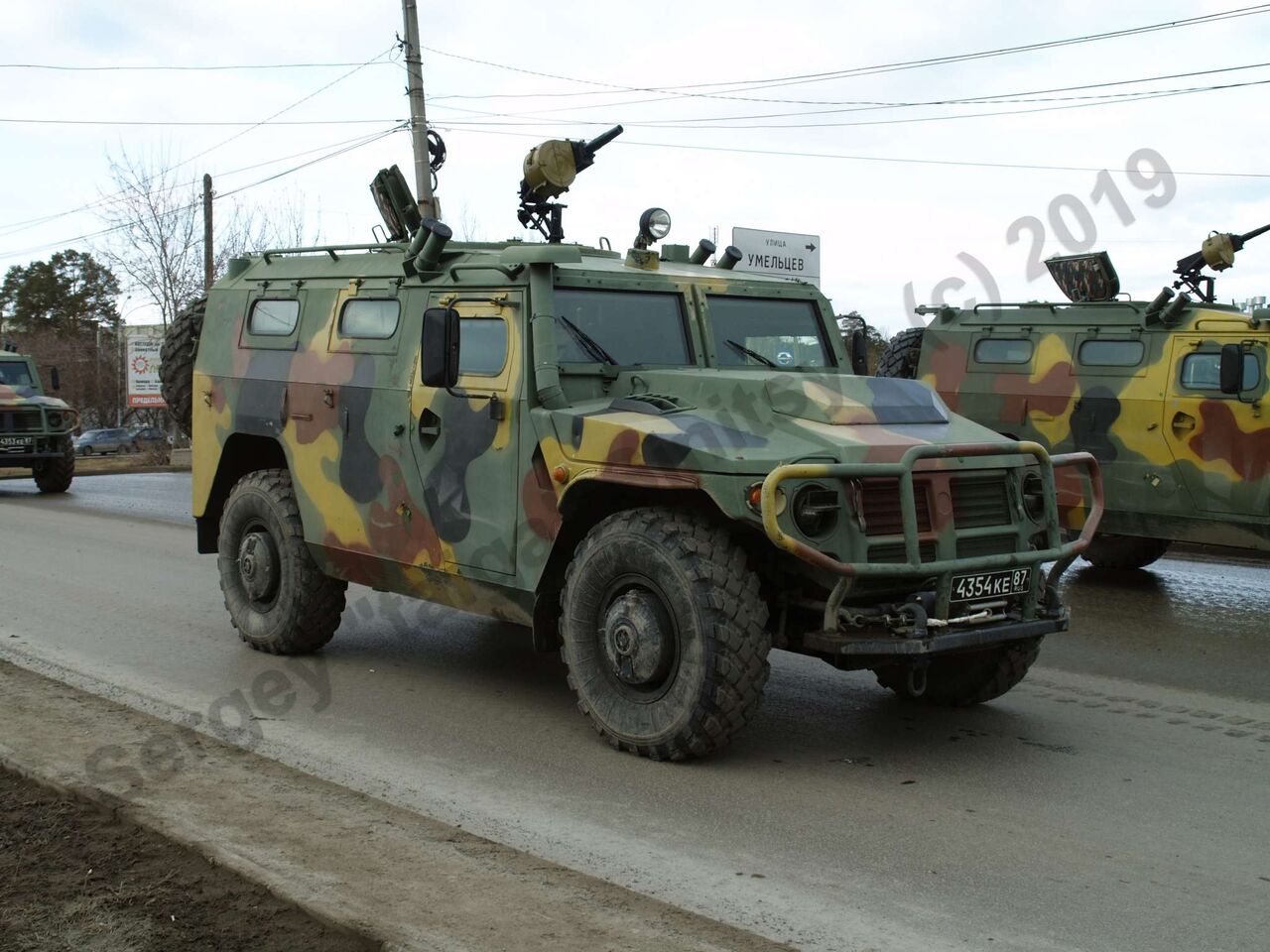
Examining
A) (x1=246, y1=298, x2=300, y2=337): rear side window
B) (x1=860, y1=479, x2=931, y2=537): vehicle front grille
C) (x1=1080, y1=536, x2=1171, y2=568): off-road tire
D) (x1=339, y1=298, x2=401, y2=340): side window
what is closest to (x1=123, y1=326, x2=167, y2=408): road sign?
(x1=1080, y1=536, x2=1171, y2=568): off-road tire

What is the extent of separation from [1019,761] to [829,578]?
4.11 feet

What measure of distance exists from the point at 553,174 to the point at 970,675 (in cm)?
363

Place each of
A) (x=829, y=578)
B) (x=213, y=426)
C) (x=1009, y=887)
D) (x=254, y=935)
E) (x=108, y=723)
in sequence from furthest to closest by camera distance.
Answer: (x=213, y=426), (x=108, y=723), (x=829, y=578), (x=1009, y=887), (x=254, y=935)

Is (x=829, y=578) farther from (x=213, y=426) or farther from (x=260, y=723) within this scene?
(x=213, y=426)

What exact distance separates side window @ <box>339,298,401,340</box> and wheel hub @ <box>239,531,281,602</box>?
4.38 ft

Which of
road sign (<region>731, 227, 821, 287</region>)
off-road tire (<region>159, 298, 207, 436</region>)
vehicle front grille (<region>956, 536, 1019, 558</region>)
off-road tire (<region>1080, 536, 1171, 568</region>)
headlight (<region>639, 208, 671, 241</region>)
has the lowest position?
off-road tire (<region>1080, 536, 1171, 568</region>)

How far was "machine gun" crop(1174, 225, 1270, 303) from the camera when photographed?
11852mm

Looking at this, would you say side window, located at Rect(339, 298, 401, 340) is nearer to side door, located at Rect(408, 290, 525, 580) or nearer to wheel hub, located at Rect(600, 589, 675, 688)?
side door, located at Rect(408, 290, 525, 580)

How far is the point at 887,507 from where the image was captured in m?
5.56

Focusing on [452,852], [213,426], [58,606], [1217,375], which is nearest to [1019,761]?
[452,852]

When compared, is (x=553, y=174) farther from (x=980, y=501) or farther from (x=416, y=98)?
(x=416, y=98)

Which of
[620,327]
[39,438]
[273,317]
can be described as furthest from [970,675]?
[39,438]

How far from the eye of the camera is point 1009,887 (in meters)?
4.41

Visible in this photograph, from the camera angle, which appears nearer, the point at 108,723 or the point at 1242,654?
the point at 108,723
